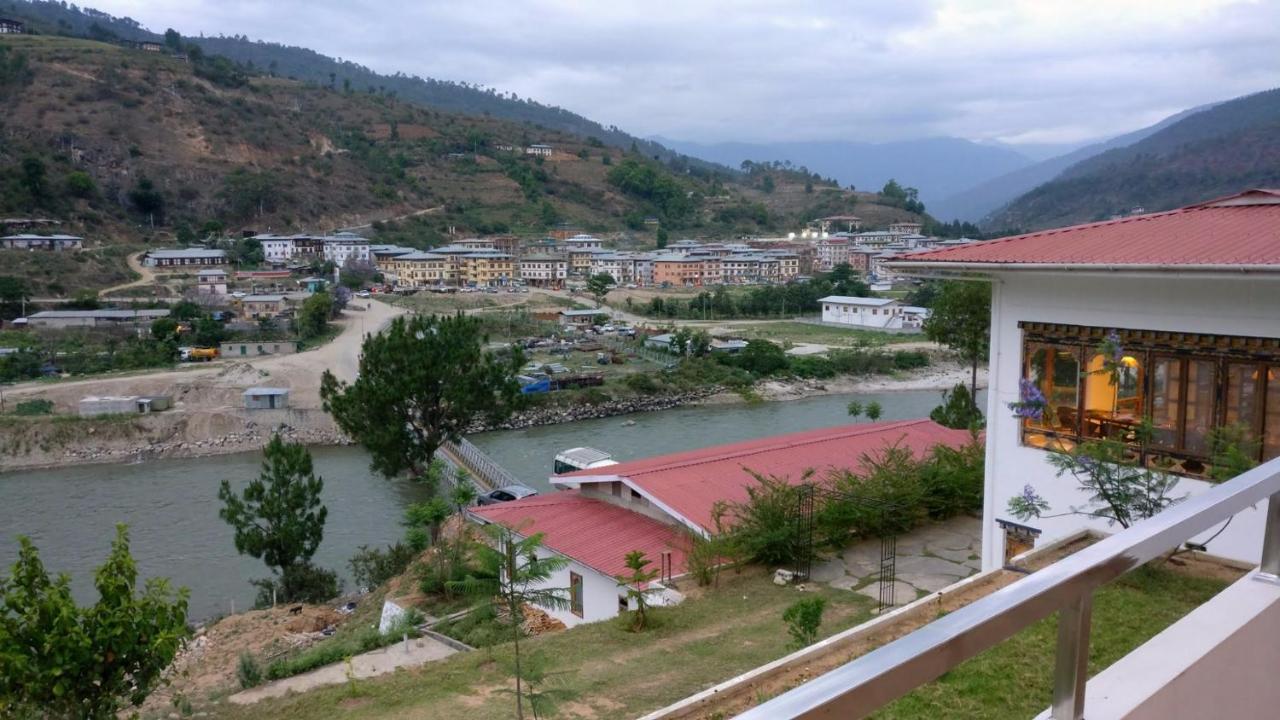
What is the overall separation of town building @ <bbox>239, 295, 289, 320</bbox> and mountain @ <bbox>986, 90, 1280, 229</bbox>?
4788 cm

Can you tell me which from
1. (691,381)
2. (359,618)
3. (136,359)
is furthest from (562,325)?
(359,618)

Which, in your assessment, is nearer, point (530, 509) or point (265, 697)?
point (265, 697)

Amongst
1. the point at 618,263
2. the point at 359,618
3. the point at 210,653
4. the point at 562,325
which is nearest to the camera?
the point at 210,653

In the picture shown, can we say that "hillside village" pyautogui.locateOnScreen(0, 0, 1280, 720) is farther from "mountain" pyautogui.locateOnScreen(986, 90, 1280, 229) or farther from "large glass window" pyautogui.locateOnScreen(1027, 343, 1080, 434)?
"mountain" pyautogui.locateOnScreen(986, 90, 1280, 229)

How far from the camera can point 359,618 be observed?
7992 mm

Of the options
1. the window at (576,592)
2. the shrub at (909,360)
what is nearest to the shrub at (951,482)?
the window at (576,592)

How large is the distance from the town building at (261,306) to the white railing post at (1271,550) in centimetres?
2988

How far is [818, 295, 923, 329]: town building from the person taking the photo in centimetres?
3212

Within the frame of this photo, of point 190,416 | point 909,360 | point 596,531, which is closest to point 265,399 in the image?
point 190,416

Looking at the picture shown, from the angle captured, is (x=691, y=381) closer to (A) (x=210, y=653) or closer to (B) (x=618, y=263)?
(A) (x=210, y=653)

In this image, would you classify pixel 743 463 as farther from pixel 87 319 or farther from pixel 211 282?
pixel 211 282

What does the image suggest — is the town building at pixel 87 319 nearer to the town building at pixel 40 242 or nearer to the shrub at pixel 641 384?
the town building at pixel 40 242

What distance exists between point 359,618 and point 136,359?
18636 millimetres

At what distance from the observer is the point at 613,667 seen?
461 cm
